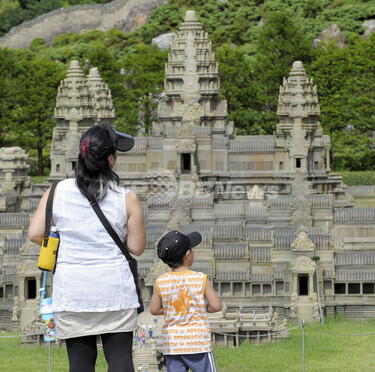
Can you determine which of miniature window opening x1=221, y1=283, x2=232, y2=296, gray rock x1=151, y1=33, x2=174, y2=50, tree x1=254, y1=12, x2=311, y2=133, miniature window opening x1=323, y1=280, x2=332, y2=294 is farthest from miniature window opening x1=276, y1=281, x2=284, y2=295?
gray rock x1=151, y1=33, x2=174, y2=50

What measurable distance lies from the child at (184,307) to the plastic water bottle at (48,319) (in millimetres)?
1286

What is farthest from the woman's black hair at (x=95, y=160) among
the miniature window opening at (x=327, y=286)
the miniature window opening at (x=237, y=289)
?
the miniature window opening at (x=327, y=286)

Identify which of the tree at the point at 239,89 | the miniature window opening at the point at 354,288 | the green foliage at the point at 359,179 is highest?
the tree at the point at 239,89

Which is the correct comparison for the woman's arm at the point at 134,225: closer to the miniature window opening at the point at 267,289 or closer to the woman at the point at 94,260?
the woman at the point at 94,260

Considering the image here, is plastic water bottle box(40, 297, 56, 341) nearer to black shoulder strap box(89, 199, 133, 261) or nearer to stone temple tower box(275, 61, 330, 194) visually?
black shoulder strap box(89, 199, 133, 261)

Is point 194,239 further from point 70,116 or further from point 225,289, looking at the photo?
point 70,116

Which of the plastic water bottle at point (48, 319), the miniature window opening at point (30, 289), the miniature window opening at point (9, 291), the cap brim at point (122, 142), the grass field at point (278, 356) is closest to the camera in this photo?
the cap brim at point (122, 142)

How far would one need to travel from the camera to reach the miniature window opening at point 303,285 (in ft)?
138

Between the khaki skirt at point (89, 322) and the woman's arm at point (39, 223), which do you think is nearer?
the khaki skirt at point (89, 322)

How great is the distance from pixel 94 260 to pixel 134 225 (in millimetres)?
600

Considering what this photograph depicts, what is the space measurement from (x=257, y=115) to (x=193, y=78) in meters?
12.4

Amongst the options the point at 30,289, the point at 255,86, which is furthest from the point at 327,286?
the point at 255,86

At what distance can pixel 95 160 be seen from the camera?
1295cm

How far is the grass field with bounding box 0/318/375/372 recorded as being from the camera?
30781 millimetres
